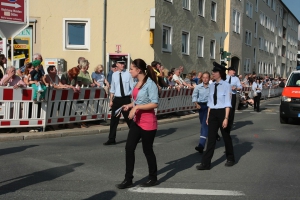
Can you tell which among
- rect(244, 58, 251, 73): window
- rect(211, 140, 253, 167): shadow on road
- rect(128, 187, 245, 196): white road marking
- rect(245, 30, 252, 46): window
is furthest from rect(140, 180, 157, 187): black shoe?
rect(245, 30, 252, 46): window

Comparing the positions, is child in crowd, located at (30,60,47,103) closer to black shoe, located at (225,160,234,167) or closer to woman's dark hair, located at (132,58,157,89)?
woman's dark hair, located at (132,58,157,89)

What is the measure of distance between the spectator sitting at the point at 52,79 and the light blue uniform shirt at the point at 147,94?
569 cm

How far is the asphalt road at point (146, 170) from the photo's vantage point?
5.51 meters

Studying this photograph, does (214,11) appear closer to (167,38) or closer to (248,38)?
(167,38)

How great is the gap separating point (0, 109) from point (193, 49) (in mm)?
18279

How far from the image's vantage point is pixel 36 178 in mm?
6211

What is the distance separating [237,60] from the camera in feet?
126

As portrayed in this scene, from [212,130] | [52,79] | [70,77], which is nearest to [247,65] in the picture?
[70,77]

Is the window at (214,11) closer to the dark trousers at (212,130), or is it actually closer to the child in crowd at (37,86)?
the child in crowd at (37,86)

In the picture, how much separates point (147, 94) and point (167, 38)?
1820 cm

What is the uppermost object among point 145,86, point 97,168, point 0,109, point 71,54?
point 71,54

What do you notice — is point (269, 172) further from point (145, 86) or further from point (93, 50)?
point (93, 50)

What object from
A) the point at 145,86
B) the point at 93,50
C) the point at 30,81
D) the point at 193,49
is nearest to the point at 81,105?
the point at 30,81

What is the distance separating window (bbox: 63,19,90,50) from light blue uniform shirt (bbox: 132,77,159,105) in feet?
52.8
